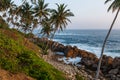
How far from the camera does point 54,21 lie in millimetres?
52125

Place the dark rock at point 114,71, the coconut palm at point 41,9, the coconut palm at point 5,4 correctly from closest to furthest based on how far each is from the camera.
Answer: the dark rock at point 114,71, the coconut palm at point 41,9, the coconut palm at point 5,4

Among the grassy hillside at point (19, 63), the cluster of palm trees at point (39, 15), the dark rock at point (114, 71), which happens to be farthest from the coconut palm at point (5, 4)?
the grassy hillside at point (19, 63)

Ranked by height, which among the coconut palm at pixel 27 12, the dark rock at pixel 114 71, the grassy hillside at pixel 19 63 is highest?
the coconut palm at pixel 27 12

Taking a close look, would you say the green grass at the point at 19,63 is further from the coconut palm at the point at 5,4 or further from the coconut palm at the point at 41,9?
the coconut palm at the point at 5,4

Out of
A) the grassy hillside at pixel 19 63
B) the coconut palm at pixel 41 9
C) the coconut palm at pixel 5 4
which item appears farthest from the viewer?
the coconut palm at pixel 5 4

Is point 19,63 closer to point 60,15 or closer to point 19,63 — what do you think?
point 19,63

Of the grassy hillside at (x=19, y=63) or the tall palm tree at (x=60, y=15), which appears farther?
the tall palm tree at (x=60, y=15)

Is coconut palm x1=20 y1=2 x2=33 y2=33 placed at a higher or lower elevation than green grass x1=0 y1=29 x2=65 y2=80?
higher

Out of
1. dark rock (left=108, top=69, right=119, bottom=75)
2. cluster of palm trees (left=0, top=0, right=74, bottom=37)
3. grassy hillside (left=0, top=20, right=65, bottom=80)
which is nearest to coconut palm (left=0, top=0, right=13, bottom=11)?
cluster of palm trees (left=0, top=0, right=74, bottom=37)

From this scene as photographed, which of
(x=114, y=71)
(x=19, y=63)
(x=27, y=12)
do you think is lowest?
(x=114, y=71)

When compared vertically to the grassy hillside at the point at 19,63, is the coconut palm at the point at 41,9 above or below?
above

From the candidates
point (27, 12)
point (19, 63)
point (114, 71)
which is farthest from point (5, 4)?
point (19, 63)

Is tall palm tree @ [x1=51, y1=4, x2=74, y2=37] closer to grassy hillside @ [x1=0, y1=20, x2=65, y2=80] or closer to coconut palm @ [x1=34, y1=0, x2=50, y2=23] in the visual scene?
coconut palm @ [x1=34, y1=0, x2=50, y2=23]

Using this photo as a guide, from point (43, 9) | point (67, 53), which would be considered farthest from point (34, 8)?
point (67, 53)
